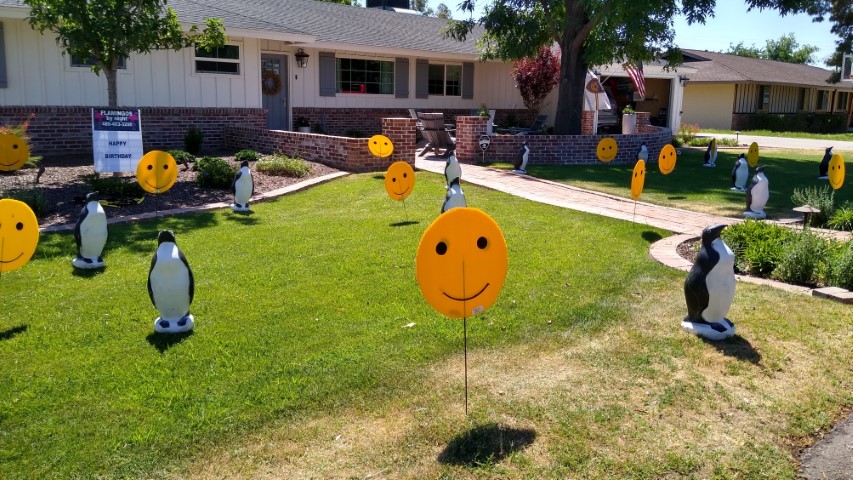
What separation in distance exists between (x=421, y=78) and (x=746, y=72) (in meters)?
25.4

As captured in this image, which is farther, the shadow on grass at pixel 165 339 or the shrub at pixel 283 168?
the shrub at pixel 283 168

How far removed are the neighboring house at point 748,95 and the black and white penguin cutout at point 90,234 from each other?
1430 inches

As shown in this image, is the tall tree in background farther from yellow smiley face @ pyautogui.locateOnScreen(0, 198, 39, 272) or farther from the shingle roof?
yellow smiley face @ pyautogui.locateOnScreen(0, 198, 39, 272)

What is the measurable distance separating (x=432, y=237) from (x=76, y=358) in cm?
271

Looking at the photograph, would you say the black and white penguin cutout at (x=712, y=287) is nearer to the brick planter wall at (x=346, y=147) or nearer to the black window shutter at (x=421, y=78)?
the brick planter wall at (x=346, y=147)

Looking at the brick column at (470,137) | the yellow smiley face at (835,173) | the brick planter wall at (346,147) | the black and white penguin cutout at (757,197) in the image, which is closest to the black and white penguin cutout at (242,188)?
the brick planter wall at (346,147)

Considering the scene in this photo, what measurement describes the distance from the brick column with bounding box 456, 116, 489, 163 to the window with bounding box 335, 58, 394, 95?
6.38 metres

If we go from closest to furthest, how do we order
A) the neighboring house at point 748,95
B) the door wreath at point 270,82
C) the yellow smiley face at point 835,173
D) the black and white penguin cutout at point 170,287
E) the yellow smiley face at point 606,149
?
the black and white penguin cutout at point 170,287 → the yellow smiley face at point 835,173 → the yellow smiley face at point 606,149 → the door wreath at point 270,82 → the neighboring house at point 748,95

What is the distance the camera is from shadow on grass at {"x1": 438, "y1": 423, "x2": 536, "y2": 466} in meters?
3.57

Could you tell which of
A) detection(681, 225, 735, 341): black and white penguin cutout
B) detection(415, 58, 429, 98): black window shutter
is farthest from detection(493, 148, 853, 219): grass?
detection(415, 58, 429, 98): black window shutter

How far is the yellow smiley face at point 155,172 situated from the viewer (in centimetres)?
891

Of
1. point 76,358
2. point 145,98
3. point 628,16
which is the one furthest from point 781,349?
point 145,98

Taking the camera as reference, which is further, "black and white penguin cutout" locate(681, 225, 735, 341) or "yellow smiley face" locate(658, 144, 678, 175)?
"yellow smiley face" locate(658, 144, 678, 175)

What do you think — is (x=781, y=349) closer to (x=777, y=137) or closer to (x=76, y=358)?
(x=76, y=358)
